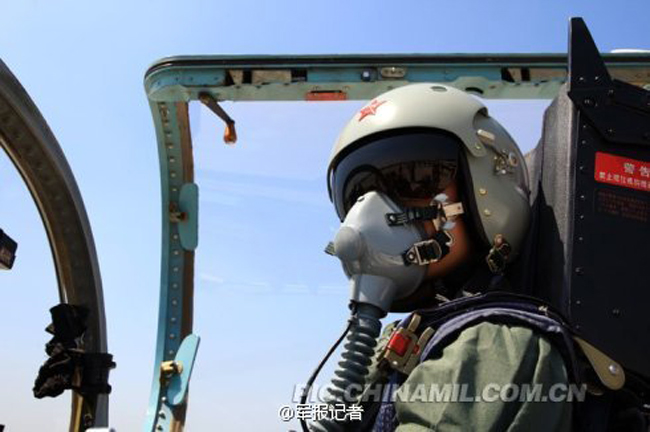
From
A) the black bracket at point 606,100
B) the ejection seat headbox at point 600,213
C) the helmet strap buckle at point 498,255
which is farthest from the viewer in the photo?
the helmet strap buckle at point 498,255

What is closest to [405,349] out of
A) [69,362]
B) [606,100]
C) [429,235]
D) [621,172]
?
[429,235]

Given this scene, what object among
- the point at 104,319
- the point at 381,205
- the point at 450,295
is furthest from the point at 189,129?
the point at 450,295

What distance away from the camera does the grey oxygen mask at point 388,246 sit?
164cm

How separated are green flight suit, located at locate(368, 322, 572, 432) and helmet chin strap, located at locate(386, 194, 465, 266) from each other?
0.35 meters

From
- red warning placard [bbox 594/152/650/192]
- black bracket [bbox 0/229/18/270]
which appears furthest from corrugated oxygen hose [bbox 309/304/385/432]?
black bracket [bbox 0/229/18/270]

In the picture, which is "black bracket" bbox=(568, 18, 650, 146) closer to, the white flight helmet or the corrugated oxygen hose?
the white flight helmet

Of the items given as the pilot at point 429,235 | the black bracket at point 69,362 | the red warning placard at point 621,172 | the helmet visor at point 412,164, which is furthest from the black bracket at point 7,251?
the red warning placard at point 621,172

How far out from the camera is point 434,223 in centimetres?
168

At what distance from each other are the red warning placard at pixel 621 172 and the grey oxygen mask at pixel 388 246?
1.20ft

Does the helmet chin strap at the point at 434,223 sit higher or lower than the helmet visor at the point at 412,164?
lower

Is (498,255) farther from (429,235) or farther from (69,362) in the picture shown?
(69,362)

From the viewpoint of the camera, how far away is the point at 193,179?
2.39 metres

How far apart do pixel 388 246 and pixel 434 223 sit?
14 centimetres

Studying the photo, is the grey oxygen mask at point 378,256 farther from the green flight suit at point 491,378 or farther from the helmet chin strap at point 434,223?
the green flight suit at point 491,378
